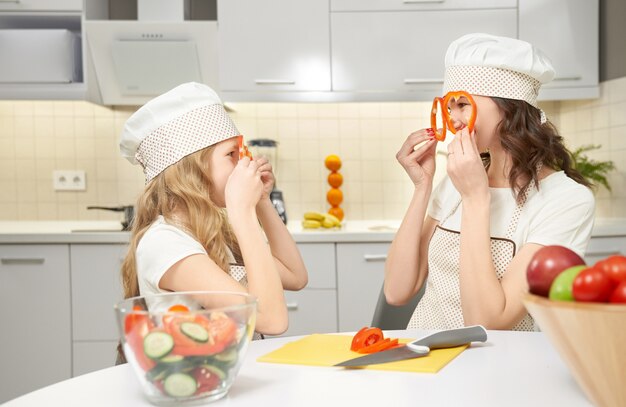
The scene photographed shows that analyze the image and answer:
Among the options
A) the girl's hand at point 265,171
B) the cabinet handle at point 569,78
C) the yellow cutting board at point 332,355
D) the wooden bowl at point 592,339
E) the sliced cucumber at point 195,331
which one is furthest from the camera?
the cabinet handle at point 569,78

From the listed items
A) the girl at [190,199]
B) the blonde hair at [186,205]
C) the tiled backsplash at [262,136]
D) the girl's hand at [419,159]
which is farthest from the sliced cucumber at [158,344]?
the tiled backsplash at [262,136]

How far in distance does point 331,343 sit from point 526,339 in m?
0.34

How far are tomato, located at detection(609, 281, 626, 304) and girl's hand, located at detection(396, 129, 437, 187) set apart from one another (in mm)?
1147

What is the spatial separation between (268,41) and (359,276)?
119cm

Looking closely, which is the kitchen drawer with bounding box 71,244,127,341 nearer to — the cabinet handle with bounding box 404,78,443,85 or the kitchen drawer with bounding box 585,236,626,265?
the cabinet handle with bounding box 404,78,443,85

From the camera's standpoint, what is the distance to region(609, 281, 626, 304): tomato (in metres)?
0.71

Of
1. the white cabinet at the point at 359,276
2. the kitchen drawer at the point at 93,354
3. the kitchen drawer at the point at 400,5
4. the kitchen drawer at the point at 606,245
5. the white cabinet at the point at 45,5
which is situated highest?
the white cabinet at the point at 45,5

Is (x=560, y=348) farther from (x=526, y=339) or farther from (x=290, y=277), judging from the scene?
(x=290, y=277)

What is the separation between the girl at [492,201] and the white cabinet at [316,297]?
1.25 metres

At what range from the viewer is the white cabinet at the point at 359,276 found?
3.06 m

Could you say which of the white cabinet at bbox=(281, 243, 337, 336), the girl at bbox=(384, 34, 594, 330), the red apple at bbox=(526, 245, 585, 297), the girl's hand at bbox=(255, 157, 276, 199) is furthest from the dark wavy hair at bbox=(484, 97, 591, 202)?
the white cabinet at bbox=(281, 243, 337, 336)

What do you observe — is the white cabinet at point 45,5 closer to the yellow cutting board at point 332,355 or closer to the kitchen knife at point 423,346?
the yellow cutting board at point 332,355

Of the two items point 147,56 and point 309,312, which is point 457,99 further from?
point 147,56

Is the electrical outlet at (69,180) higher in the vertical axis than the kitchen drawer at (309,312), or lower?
higher
